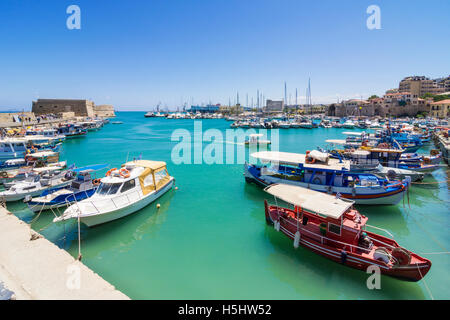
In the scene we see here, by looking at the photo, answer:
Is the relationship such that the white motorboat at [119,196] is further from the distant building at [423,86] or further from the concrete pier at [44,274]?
the distant building at [423,86]

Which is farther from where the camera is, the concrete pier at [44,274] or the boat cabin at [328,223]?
the boat cabin at [328,223]

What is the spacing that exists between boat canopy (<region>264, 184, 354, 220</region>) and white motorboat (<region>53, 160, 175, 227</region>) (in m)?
8.94

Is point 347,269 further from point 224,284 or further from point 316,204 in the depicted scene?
point 224,284

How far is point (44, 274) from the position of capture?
25.7ft

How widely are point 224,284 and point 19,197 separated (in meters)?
17.1

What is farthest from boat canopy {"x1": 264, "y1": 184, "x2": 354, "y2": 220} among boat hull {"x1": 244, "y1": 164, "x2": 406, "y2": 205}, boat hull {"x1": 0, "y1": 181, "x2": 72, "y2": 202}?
boat hull {"x1": 0, "y1": 181, "x2": 72, "y2": 202}

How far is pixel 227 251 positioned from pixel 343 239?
18.4 feet

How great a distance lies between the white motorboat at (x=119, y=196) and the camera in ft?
41.1

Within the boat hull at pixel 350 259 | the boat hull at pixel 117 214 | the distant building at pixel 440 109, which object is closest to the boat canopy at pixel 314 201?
the boat hull at pixel 350 259
